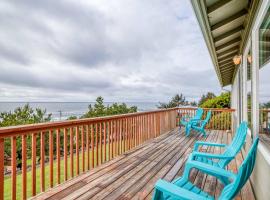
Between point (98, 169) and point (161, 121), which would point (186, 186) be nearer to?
point (98, 169)

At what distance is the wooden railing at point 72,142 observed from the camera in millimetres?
2389

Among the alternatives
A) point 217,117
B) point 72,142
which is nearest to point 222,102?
point 217,117

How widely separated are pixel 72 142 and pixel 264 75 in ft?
9.47

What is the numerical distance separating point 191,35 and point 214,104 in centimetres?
565

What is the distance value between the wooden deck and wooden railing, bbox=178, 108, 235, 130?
5.00 m

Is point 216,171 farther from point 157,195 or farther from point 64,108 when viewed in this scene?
point 64,108

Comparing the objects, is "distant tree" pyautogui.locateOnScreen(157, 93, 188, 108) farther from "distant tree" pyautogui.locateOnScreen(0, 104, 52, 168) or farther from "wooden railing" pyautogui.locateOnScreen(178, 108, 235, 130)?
"wooden railing" pyautogui.locateOnScreen(178, 108, 235, 130)

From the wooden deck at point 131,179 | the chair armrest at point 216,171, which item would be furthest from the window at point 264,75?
the wooden deck at point 131,179

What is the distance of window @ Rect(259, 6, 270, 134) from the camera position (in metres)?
2.21

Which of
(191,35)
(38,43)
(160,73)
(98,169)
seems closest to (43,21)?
(38,43)

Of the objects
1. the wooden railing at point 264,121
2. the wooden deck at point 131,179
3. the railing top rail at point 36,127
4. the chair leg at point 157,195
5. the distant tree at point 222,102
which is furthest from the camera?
the distant tree at point 222,102

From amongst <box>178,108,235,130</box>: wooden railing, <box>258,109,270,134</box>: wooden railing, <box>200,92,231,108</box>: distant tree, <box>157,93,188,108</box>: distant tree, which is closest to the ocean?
<box>178,108,235,130</box>: wooden railing

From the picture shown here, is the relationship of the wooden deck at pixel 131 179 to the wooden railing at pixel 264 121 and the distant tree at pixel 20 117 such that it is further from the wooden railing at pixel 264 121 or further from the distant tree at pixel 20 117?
the distant tree at pixel 20 117

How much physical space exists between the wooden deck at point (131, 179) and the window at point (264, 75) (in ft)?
3.34
